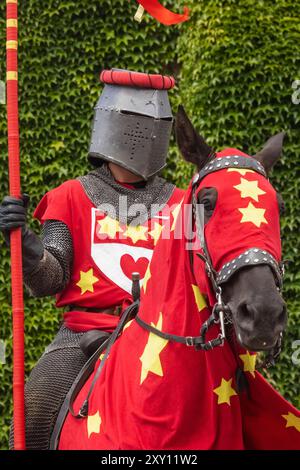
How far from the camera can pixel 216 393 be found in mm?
3557

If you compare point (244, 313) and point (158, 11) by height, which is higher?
point (158, 11)

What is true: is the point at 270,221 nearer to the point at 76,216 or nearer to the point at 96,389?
the point at 96,389

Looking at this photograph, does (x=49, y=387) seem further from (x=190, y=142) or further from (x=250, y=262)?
(x=250, y=262)

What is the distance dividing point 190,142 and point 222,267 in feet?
1.92

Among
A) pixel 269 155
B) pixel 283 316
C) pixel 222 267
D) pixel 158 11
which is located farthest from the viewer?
pixel 158 11

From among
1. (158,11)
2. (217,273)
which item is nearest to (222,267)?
(217,273)

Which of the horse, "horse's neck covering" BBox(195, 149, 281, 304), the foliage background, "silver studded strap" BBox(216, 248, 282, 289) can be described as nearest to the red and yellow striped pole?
the horse

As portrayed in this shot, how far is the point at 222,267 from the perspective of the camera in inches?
128

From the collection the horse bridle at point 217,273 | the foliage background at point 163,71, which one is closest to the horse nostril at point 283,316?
the horse bridle at point 217,273

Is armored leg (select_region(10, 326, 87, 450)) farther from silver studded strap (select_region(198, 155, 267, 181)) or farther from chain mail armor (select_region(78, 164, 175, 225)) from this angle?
silver studded strap (select_region(198, 155, 267, 181))

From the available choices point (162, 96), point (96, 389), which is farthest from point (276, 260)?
point (162, 96)

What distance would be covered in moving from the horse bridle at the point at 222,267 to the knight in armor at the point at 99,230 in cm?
83

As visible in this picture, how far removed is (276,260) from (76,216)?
5.54 feet

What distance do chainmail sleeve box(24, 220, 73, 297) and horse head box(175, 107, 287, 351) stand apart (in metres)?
1.10
